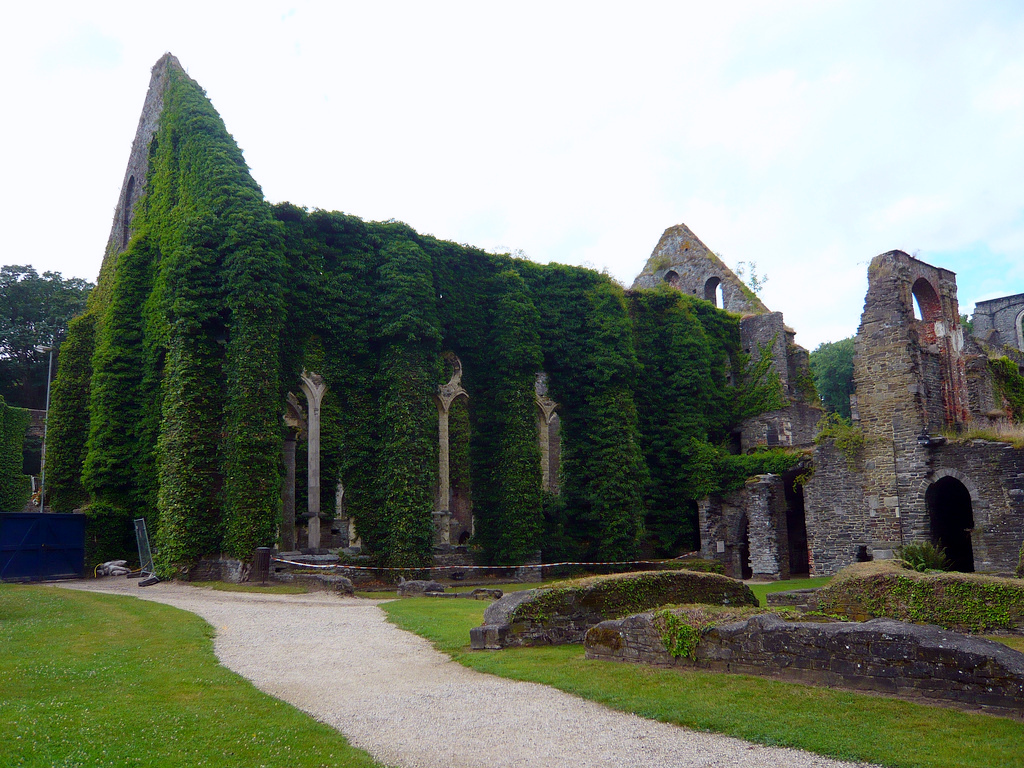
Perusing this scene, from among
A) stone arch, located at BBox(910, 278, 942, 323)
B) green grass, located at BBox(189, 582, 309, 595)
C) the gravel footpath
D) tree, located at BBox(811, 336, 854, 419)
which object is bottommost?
the gravel footpath

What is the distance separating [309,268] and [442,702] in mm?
18084

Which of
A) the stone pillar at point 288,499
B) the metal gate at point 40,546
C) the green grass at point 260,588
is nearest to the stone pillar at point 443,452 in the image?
the stone pillar at point 288,499

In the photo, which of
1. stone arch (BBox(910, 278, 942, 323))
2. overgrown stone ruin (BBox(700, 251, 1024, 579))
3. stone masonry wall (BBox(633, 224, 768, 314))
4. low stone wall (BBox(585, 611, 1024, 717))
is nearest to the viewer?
low stone wall (BBox(585, 611, 1024, 717))

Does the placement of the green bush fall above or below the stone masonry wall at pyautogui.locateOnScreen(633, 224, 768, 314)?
below

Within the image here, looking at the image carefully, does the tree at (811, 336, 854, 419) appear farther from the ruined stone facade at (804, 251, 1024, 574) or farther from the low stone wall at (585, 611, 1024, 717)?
the low stone wall at (585, 611, 1024, 717)

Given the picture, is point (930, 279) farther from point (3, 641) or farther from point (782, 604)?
point (3, 641)

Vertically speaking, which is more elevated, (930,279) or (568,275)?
(568,275)

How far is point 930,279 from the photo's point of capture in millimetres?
22547

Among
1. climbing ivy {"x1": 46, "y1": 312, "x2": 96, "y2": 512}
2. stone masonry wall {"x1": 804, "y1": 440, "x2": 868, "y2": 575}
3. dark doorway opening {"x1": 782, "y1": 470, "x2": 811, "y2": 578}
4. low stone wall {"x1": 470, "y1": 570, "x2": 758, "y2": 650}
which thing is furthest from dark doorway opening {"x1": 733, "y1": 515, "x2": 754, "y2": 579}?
climbing ivy {"x1": 46, "y1": 312, "x2": 96, "y2": 512}

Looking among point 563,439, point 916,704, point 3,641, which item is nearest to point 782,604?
point 916,704

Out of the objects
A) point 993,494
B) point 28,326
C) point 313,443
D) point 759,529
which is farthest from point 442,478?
point 28,326

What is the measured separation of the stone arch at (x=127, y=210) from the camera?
28781mm

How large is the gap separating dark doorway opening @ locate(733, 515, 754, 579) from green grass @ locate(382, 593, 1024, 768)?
20.0 meters

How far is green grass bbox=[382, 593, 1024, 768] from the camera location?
5.63 m
